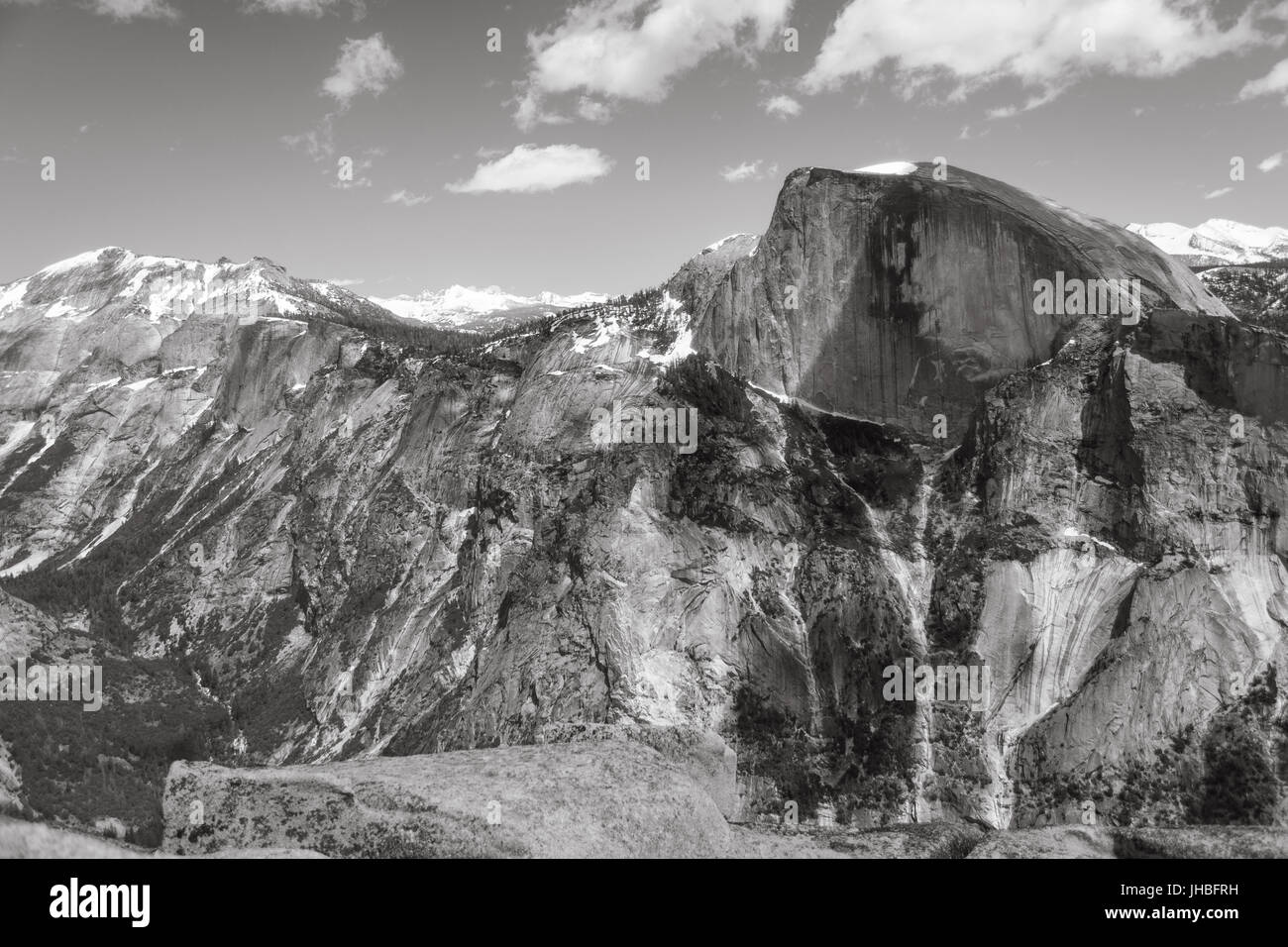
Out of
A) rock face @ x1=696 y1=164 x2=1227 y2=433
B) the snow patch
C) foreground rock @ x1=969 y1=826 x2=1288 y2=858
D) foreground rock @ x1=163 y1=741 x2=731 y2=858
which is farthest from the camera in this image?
the snow patch

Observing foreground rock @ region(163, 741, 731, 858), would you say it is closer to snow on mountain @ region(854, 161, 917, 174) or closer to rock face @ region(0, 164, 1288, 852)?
rock face @ region(0, 164, 1288, 852)

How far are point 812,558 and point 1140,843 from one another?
128 ft

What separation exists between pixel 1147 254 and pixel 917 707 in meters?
37.0

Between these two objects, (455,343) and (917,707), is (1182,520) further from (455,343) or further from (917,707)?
(455,343)

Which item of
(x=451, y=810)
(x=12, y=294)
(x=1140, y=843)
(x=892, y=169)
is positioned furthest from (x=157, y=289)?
(x=1140, y=843)

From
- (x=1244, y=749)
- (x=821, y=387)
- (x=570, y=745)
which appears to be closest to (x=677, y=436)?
(x=821, y=387)

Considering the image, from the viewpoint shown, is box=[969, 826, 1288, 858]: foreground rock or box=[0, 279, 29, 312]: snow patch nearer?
box=[969, 826, 1288, 858]: foreground rock

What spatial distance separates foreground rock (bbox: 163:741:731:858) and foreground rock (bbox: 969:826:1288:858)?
462 centimetres

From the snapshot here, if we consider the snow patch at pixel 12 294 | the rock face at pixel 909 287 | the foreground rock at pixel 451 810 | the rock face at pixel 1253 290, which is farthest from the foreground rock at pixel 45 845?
the snow patch at pixel 12 294

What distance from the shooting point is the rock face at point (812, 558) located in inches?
1720

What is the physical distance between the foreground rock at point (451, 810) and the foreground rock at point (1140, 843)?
15.2 feet

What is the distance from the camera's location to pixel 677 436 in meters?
57.3

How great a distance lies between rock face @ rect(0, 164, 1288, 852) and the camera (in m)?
43.7

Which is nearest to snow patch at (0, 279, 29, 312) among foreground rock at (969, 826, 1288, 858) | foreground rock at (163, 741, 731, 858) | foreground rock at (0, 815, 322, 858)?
foreground rock at (163, 741, 731, 858)
